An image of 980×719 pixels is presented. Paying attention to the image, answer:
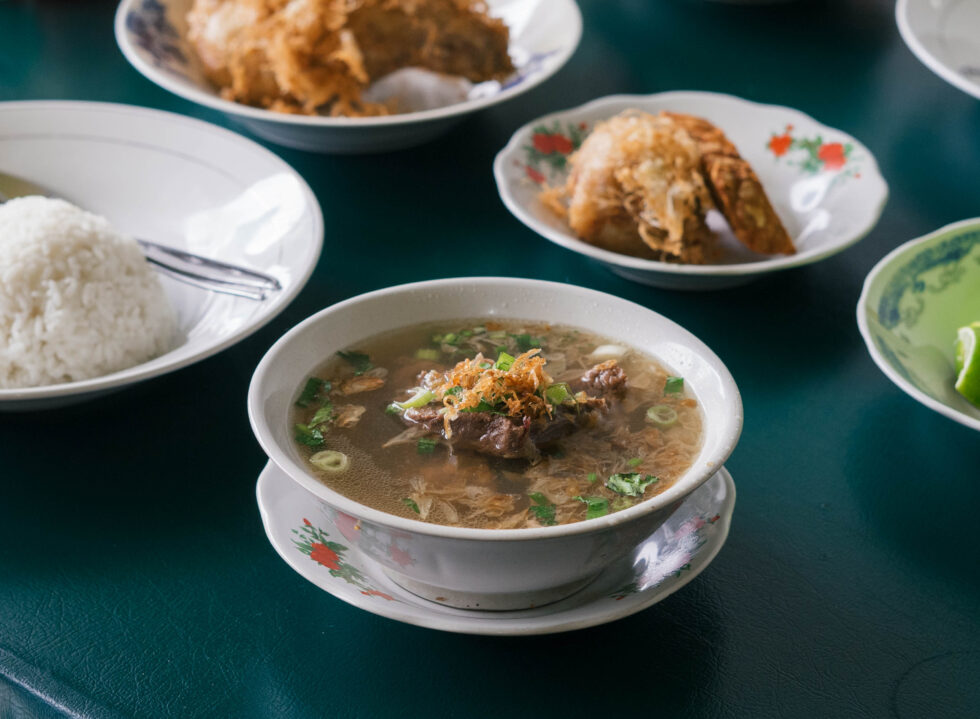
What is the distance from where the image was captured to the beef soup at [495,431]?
1.02m

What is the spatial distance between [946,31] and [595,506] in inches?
71.4

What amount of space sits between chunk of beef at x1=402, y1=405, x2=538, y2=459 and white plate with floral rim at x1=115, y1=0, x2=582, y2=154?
0.89 m

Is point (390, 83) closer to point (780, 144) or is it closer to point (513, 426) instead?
point (780, 144)

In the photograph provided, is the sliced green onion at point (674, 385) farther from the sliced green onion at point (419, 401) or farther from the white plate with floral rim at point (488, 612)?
the sliced green onion at point (419, 401)

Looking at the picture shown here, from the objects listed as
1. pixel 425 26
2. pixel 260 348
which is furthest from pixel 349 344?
pixel 425 26

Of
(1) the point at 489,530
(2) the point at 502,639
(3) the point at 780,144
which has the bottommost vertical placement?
(2) the point at 502,639

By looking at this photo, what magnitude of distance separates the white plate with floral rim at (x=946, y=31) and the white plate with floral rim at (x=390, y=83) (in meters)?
0.74

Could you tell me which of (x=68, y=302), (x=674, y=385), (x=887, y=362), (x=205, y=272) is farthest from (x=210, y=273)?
(x=887, y=362)

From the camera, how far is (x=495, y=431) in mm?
1076

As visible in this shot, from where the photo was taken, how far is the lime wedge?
137 cm

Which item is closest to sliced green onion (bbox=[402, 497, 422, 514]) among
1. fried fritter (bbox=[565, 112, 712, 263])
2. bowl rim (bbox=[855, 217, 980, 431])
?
bowl rim (bbox=[855, 217, 980, 431])

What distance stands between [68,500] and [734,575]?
0.80 meters

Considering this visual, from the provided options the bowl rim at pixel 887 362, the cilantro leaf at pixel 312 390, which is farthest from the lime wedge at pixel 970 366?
the cilantro leaf at pixel 312 390

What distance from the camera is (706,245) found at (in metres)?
1.67
